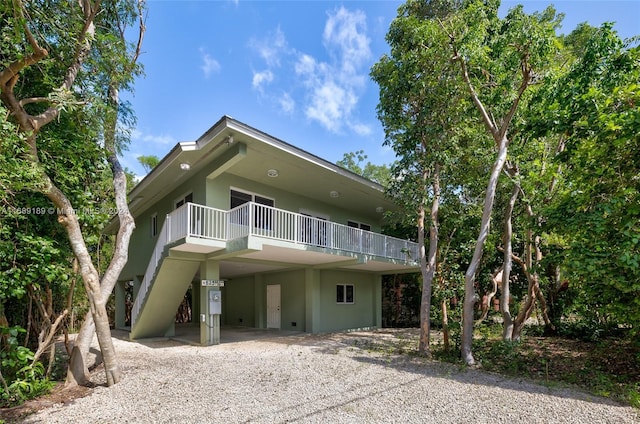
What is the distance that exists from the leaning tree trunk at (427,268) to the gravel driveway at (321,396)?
737 millimetres

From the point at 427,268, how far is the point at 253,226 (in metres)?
4.74

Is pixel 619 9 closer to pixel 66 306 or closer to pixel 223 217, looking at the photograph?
pixel 223 217

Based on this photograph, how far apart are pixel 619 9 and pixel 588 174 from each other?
4.91m

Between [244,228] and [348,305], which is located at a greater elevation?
[244,228]

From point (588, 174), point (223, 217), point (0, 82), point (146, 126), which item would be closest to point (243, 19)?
point (146, 126)

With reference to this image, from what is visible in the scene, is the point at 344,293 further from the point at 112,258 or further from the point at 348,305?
the point at 112,258

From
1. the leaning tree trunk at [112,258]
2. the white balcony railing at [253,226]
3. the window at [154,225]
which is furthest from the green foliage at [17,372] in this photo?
the window at [154,225]

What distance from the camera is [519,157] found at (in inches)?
378

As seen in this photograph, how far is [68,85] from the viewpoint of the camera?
6.53 meters

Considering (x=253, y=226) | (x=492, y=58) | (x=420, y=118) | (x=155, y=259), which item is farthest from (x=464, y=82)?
(x=155, y=259)

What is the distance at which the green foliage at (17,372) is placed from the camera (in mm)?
5473

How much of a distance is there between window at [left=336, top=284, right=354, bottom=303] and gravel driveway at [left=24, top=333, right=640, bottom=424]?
639 centimetres

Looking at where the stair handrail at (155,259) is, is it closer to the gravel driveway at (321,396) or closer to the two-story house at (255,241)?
the two-story house at (255,241)

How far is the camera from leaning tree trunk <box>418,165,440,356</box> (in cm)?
A: 888
